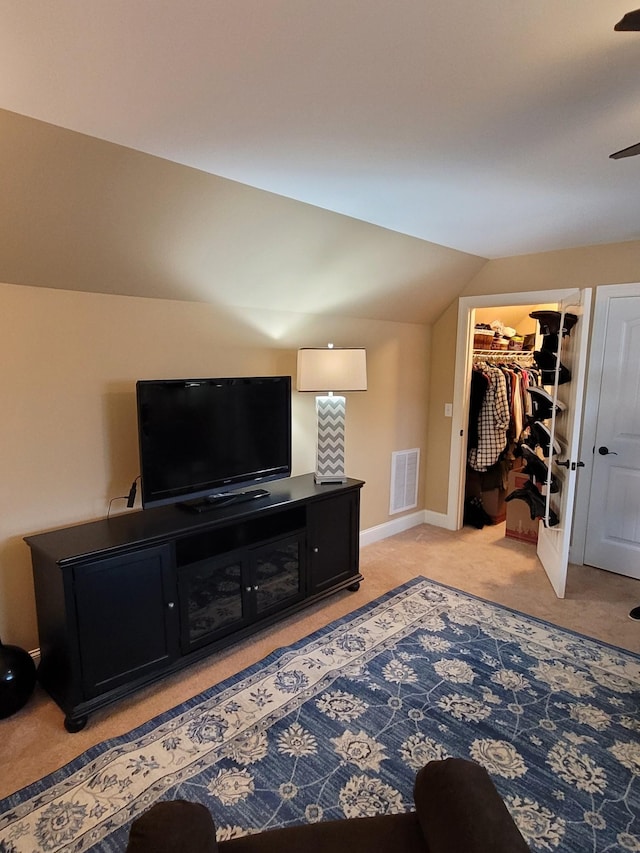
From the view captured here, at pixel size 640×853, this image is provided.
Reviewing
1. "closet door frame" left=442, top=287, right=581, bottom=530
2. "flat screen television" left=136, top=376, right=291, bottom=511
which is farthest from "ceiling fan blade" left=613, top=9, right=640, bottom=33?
"closet door frame" left=442, top=287, right=581, bottom=530

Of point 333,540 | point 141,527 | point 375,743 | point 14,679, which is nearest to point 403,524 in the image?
point 333,540

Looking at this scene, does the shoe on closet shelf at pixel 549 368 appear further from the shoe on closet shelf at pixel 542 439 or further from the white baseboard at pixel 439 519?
the white baseboard at pixel 439 519

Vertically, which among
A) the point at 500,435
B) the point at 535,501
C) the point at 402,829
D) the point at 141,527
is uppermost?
the point at 500,435

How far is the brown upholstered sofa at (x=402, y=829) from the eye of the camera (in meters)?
0.98

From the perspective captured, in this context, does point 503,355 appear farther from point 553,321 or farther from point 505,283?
point 553,321

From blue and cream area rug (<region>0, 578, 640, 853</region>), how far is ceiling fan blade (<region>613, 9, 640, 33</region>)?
230 centimetres

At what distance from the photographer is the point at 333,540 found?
3227 millimetres

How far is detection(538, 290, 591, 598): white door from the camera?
10.2 feet

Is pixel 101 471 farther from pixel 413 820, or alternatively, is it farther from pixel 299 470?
pixel 413 820

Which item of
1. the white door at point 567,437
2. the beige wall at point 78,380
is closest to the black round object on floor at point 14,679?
the beige wall at point 78,380

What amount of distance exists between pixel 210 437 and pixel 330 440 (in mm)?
893

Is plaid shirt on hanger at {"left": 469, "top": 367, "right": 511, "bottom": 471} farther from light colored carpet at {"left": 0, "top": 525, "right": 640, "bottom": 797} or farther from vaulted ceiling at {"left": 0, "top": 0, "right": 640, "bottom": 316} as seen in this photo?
vaulted ceiling at {"left": 0, "top": 0, "right": 640, "bottom": 316}

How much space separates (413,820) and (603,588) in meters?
2.82

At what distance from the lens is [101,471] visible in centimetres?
258
